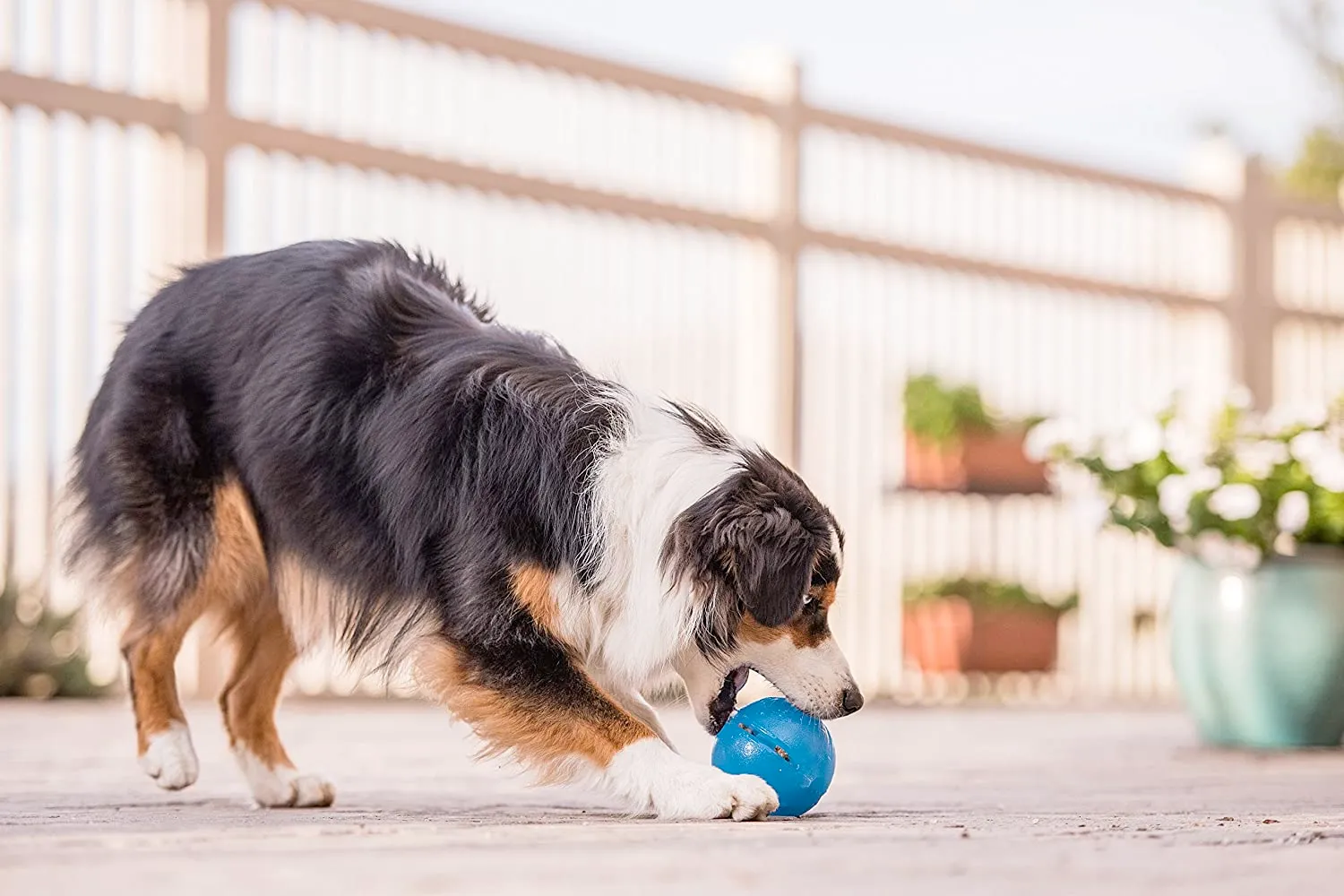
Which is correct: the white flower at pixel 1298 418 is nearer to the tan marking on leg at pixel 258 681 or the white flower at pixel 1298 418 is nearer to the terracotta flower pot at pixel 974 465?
the terracotta flower pot at pixel 974 465

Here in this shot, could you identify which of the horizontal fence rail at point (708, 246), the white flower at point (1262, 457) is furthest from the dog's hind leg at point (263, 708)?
the white flower at point (1262, 457)

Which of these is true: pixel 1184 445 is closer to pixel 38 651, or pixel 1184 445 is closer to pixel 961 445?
pixel 961 445

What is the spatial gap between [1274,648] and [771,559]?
238 cm

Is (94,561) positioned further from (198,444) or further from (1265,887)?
(1265,887)

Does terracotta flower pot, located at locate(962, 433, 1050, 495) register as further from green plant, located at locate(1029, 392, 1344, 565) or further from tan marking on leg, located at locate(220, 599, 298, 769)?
tan marking on leg, located at locate(220, 599, 298, 769)

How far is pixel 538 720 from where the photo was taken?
2881 millimetres

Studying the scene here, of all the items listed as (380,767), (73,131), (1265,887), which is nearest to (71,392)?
(73,131)

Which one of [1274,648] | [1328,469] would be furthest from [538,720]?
[1328,469]

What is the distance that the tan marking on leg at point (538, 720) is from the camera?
2.86m

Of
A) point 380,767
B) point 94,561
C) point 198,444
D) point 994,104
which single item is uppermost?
point 994,104

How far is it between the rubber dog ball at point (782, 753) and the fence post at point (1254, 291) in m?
6.56

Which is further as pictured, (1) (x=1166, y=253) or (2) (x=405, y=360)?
(1) (x=1166, y=253)

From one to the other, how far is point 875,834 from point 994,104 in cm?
1248

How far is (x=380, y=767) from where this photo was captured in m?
3.95
